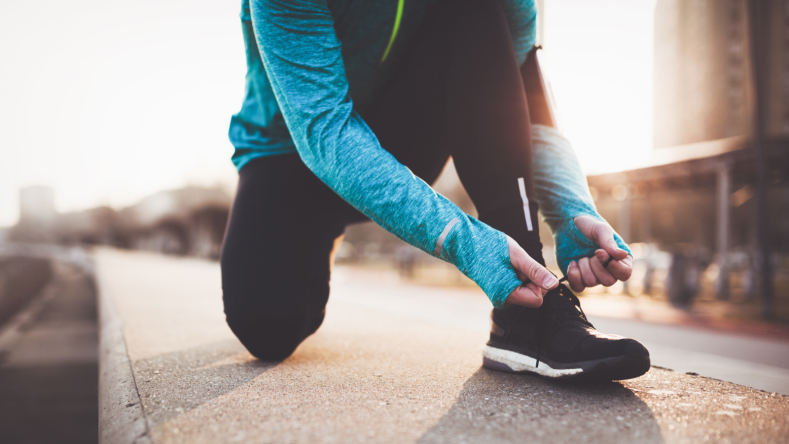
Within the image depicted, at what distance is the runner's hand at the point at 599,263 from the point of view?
2.43 feet

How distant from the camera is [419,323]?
169 cm

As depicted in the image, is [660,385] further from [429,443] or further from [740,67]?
[740,67]

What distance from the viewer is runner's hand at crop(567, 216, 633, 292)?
742mm

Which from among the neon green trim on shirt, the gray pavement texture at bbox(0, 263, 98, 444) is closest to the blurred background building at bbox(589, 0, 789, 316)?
the neon green trim on shirt

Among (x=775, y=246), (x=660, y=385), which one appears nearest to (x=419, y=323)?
(x=660, y=385)

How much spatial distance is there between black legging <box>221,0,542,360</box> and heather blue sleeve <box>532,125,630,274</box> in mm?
127

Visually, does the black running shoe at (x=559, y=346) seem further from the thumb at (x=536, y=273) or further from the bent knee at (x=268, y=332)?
the bent knee at (x=268, y=332)

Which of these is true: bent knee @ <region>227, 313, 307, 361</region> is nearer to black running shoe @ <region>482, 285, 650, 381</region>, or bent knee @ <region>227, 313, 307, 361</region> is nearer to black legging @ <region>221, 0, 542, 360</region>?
black legging @ <region>221, 0, 542, 360</region>

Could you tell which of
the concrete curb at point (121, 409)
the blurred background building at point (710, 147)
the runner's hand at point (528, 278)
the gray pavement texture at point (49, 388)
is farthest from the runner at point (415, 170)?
the blurred background building at point (710, 147)

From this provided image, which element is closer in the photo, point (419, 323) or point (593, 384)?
point (593, 384)

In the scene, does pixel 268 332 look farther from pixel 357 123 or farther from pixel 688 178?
pixel 688 178

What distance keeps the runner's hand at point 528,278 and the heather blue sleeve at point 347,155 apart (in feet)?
0.04

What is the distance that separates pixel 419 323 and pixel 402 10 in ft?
3.65

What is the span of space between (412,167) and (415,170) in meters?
0.01
